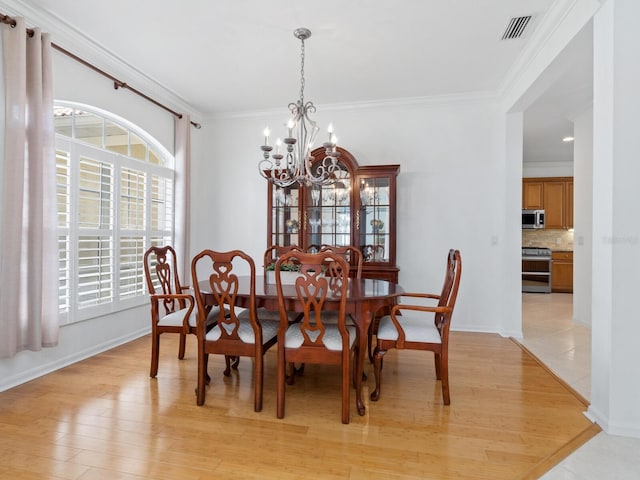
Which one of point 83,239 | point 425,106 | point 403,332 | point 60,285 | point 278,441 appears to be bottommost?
point 278,441

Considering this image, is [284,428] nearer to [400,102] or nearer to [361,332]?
[361,332]

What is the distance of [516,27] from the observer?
287 centimetres

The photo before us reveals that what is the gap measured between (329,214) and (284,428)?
269 cm

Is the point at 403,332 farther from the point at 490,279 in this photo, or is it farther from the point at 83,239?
the point at 83,239

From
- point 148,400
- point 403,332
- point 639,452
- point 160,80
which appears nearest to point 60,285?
point 148,400

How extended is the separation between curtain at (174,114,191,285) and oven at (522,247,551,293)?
21.4ft

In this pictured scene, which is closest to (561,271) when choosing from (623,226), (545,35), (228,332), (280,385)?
(545,35)

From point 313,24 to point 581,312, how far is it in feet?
15.5

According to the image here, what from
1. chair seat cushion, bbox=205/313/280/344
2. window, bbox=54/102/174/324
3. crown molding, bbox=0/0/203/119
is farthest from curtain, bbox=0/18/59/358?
chair seat cushion, bbox=205/313/280/344

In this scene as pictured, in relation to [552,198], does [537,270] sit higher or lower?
lower

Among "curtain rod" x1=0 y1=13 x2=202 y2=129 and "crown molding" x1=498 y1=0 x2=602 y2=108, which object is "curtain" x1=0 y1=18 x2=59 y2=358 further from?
"crown molding" x1=498 y1=0 x2=602 y2=108

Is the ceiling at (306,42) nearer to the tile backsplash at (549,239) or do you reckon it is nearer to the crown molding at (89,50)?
the crown molding at (89,50)

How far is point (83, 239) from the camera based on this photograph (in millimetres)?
3223

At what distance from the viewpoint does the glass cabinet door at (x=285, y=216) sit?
445cm
